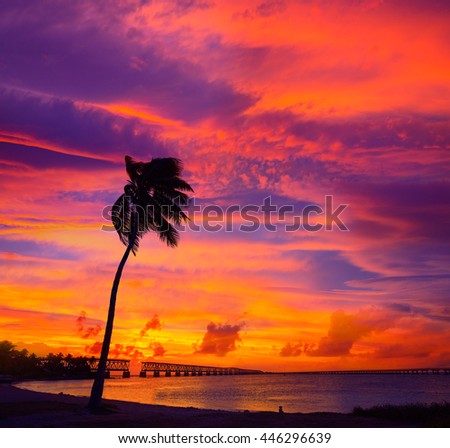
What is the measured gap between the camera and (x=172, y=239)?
3441 centimetres

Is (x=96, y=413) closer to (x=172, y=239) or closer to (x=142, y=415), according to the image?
(x=142, y=415)

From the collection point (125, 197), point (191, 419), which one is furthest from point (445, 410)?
point (125, 197)

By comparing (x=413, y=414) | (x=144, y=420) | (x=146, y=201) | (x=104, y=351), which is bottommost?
(x=144, y=420)

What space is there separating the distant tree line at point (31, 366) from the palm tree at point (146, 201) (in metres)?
125

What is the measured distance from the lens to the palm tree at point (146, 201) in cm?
3244

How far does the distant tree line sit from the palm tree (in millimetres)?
125157

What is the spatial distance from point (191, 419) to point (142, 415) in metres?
3.02

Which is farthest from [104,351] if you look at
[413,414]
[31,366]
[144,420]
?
[31,366]

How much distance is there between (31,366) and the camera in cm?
17400

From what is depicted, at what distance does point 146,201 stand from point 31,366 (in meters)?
159

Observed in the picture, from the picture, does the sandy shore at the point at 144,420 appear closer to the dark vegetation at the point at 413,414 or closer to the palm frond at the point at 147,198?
the dark vegetation at the point at 413,414

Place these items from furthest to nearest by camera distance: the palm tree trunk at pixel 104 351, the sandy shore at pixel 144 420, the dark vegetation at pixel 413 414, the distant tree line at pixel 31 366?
the distant tree line at pixel 31 366, the palm tree trunk at pixel 104 351, the dark vegetation at pixel 413 414, the sandy shore at pixel 144 420

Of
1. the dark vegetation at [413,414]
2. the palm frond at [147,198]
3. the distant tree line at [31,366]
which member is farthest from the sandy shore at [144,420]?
the distant tree line at [31,366]

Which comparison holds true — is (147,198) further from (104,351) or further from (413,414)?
(413,414)
